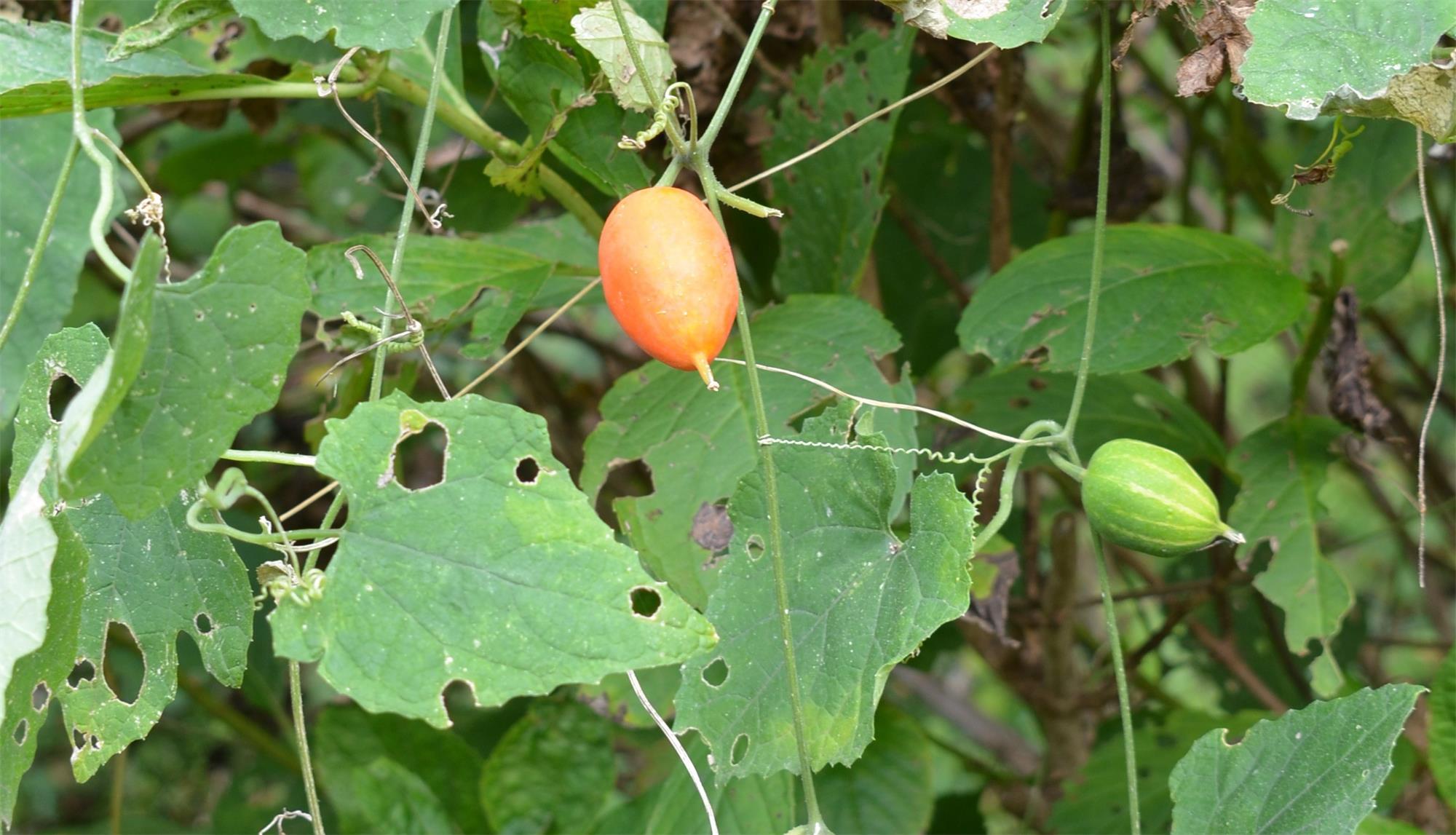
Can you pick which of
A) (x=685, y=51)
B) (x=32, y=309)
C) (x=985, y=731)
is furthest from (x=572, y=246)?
(x=985, y=731)

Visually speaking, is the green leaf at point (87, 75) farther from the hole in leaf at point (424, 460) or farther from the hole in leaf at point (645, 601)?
the hole in leaf at point (424, 460)

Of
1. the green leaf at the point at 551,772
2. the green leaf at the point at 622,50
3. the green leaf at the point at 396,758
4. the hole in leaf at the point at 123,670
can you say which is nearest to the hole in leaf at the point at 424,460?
the hole in leaf at the point at 123,670

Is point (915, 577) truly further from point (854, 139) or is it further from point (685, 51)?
point (685, 51)

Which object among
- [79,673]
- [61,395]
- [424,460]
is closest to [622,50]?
[79,673]

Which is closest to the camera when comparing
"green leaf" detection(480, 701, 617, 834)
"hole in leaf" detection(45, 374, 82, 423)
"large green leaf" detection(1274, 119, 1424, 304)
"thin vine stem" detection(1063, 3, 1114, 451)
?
"thin vine stem" detection(1063, 3, 1114, 451)

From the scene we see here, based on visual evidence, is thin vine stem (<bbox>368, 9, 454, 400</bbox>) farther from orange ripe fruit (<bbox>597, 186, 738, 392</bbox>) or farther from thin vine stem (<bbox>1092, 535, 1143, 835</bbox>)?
thin vine stem (<bbox>1092, 535, 1143, 835</bbox>)

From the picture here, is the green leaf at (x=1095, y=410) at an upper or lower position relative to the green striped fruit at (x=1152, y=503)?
lower

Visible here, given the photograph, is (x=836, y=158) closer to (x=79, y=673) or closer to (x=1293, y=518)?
(x=1293, y=518)

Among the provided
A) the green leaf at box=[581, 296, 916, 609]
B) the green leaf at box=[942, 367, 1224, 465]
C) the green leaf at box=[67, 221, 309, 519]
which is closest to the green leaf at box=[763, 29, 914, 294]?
the green leaf at box=[581, 296, 916, 609]
